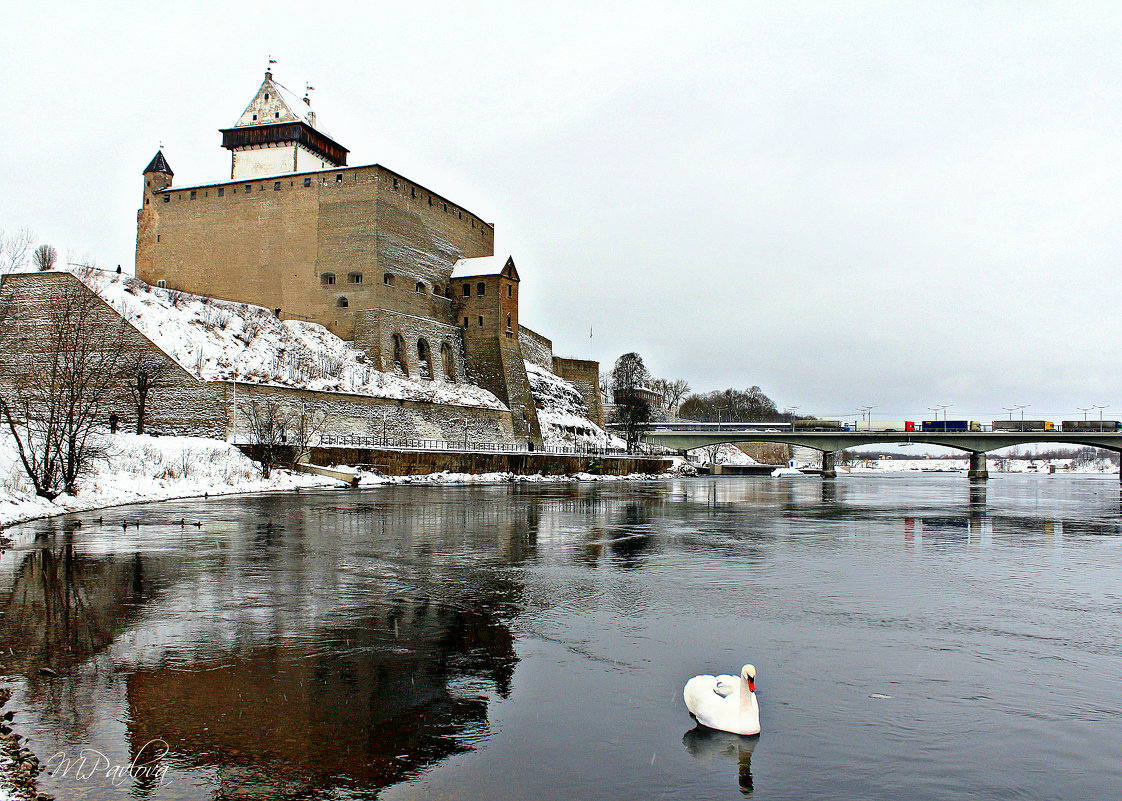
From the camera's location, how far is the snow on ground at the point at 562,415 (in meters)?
63.0

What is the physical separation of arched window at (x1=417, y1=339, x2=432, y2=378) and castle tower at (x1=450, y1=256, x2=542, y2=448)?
13.5ft

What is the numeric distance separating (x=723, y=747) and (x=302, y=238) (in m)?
53.6

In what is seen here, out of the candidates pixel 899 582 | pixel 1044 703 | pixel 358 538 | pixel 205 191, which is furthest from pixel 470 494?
pixel 205 191

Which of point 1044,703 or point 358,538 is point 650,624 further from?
A: point 358,538

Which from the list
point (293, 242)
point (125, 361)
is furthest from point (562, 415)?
point (125, 361)

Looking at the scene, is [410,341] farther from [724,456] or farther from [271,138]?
[724,456]

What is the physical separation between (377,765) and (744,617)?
485 cm

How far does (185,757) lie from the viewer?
4.22 metres

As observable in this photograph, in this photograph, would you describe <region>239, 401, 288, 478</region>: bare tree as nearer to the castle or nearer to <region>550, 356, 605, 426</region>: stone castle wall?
the castle

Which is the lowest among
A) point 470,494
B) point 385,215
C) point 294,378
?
point 470,494

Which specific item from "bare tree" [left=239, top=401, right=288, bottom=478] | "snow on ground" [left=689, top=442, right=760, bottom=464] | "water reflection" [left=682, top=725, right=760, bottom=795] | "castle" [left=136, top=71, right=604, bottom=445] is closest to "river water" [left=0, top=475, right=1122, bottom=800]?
"water reflection" [left=682, top=725, right=760, bottom=795]

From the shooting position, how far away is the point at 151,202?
55.2 meters

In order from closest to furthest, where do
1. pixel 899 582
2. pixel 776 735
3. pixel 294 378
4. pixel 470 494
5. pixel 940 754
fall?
pixel 940 754 → pixel 776 735 → pixel 899 582 → pixel 470 494 → pixel 294 378

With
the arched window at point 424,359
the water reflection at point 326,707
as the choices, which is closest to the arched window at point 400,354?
the arched window at point 424,359
